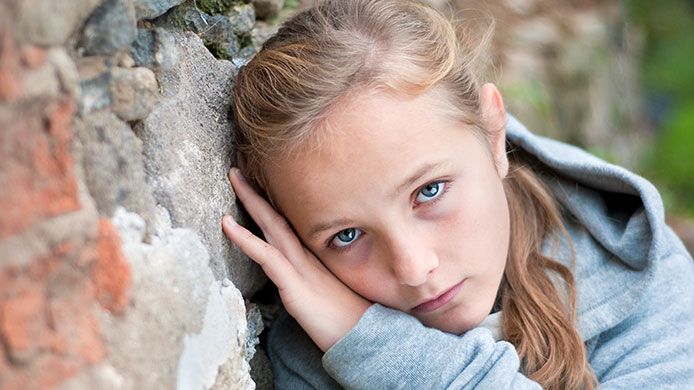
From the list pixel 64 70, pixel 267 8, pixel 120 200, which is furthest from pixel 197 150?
pixel 267 8

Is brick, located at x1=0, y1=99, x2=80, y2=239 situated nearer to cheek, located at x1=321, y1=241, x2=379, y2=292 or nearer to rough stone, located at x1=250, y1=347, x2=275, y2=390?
cheek, located at x1=321, y1=241, x2=379, y2=292

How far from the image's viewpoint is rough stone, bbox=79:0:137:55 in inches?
50.3

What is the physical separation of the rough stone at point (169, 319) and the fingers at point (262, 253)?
0.18 meters

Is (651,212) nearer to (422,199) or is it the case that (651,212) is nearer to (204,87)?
(422,199)

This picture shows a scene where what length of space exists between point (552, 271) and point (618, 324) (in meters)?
0.21

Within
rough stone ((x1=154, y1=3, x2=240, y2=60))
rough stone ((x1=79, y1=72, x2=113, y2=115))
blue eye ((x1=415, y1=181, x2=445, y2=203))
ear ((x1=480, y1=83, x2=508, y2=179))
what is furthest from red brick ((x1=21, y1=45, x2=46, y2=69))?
ear ((x1=480, y1=83, x2=508, y2=179))

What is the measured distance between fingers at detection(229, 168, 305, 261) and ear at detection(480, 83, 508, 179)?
1.74 ft

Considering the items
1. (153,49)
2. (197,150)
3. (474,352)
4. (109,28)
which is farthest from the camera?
(474,352)

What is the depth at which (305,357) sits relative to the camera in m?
2.17

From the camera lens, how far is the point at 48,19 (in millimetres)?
1098

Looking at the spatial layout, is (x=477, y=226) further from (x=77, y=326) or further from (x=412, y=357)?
(x=77, y=326)

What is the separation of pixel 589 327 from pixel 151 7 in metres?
1.29

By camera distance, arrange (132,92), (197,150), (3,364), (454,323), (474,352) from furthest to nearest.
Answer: (454,323) < (474,352) < (197,150) < (132,92) < (3,364)

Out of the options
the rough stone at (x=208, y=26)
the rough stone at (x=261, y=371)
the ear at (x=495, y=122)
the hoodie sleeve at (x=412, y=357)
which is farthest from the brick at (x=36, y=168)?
the ear at (x=495, y=122)
